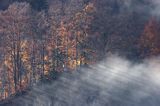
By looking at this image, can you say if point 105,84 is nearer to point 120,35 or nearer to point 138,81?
point 138,81

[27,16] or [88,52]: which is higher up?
[27,16]

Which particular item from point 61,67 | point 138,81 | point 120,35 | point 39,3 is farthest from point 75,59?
point 39,3

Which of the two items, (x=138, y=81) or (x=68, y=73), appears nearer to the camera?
(x=138, y=81)

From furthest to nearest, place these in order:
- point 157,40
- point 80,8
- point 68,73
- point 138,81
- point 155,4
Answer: point 155,4
point 80,8
point 157,40
point 68,73
point 138,81

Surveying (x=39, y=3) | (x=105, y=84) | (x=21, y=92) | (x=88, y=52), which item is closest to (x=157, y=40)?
(x=88, y=52)

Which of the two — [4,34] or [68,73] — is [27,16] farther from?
[68,73]

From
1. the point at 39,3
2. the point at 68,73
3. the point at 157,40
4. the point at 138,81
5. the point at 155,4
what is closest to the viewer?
the point at 138,81

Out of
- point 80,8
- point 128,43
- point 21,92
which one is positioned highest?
point 80,8
